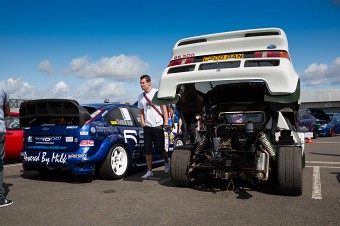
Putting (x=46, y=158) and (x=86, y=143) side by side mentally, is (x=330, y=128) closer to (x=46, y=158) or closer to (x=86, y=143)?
(x=86, y=143)

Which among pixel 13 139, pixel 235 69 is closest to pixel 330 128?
pixel 235 69

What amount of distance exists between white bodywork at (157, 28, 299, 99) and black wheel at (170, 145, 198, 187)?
38.3 inches

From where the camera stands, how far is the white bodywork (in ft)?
13.8

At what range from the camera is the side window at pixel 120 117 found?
20.1ft

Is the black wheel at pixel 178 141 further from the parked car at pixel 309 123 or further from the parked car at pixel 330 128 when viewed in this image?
the parked car at pixel 330 128

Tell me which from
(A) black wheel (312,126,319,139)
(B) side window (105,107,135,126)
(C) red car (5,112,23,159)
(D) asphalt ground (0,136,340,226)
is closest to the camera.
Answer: (D) asphalt ground (0,136,340,226)

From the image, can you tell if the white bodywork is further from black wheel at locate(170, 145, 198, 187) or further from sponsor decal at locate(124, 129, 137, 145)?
sponsor decal at locate(124, 129, 137, 145)

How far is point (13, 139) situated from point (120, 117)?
12.3 feet

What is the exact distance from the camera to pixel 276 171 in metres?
4.73

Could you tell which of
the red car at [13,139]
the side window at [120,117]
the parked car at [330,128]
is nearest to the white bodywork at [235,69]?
the side window at [120,117]

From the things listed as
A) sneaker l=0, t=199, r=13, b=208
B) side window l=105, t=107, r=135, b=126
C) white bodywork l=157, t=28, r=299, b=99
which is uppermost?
white bodywork l=157, t=28, r=299, b=99

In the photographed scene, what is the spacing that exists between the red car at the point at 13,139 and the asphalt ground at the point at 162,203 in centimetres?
245

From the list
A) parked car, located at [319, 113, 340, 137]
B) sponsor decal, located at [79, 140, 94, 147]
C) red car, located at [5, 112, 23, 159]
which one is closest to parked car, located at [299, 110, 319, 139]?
parked car, located at [319, 113, 340, 137]

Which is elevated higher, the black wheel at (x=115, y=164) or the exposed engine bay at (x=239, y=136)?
the exposed engine bay at (x=239, y=136)
